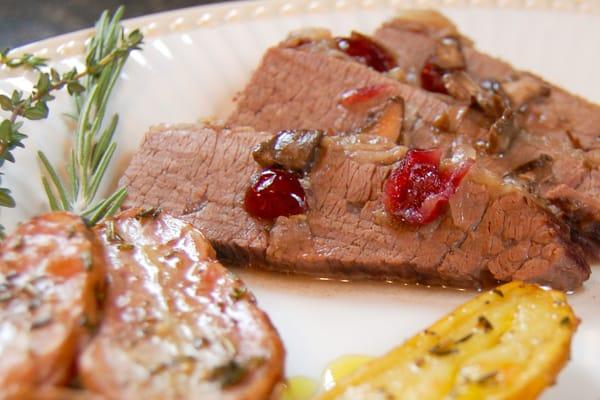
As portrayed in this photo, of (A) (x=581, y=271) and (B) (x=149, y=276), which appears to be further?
(A) (x=581, y=271)

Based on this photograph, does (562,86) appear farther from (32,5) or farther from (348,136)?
(32,5)

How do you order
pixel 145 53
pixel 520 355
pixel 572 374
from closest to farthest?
pixel 520 355 < pixel 572 374 < pixel 145 53

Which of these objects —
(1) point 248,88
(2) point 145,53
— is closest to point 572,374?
(1) point 248,88

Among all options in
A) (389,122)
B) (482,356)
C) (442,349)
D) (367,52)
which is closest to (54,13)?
Result: (367,52)

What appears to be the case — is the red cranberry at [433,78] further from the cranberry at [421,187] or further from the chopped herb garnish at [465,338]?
the chopped herb garnish at [465,338]

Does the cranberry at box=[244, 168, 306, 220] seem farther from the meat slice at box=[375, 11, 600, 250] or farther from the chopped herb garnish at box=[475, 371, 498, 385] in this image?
the chopped herb garnish at box=[475, 371, 498, 385]

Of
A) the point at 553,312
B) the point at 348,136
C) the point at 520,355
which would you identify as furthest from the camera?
the point at 348,136

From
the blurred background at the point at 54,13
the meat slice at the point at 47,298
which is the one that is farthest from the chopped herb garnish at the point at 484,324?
the blurred background at the point at 54,13
